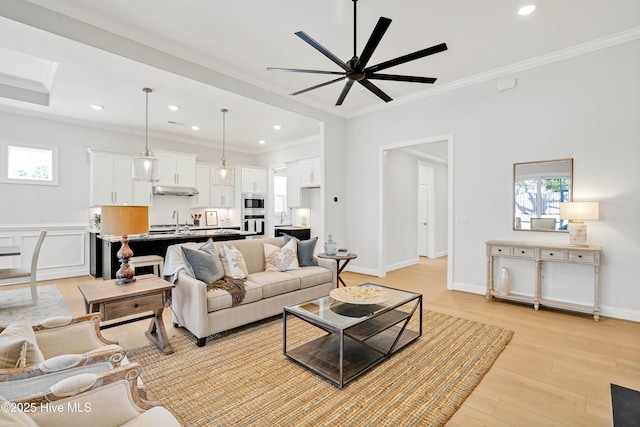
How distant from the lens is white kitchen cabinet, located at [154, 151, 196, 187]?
6.52 metres

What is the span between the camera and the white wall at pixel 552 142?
3350 millimetres

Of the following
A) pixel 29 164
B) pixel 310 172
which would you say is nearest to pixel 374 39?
pixel 310 172

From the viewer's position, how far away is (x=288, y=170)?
24.5 ft

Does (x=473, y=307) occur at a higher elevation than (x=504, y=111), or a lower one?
lower

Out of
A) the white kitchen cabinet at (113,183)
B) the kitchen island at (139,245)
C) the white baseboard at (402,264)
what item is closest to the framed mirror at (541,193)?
the white baseboard at (402,264)

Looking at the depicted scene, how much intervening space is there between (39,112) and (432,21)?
6.36m

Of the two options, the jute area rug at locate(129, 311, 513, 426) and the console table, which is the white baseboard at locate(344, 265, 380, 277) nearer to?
the console table

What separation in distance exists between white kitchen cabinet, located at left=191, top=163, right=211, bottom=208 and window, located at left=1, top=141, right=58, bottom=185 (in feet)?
8.37

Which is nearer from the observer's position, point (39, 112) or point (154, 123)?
point (39, 112)

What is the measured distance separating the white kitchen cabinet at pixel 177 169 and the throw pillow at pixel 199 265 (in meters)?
4.20

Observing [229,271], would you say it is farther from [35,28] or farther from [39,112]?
[39,112]

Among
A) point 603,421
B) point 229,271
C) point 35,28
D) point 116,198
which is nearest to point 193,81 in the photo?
point 35,28

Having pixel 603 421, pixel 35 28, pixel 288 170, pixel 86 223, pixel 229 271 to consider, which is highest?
pixel 35 28

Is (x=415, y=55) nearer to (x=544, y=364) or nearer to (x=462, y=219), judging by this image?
(x=544, y=364)
